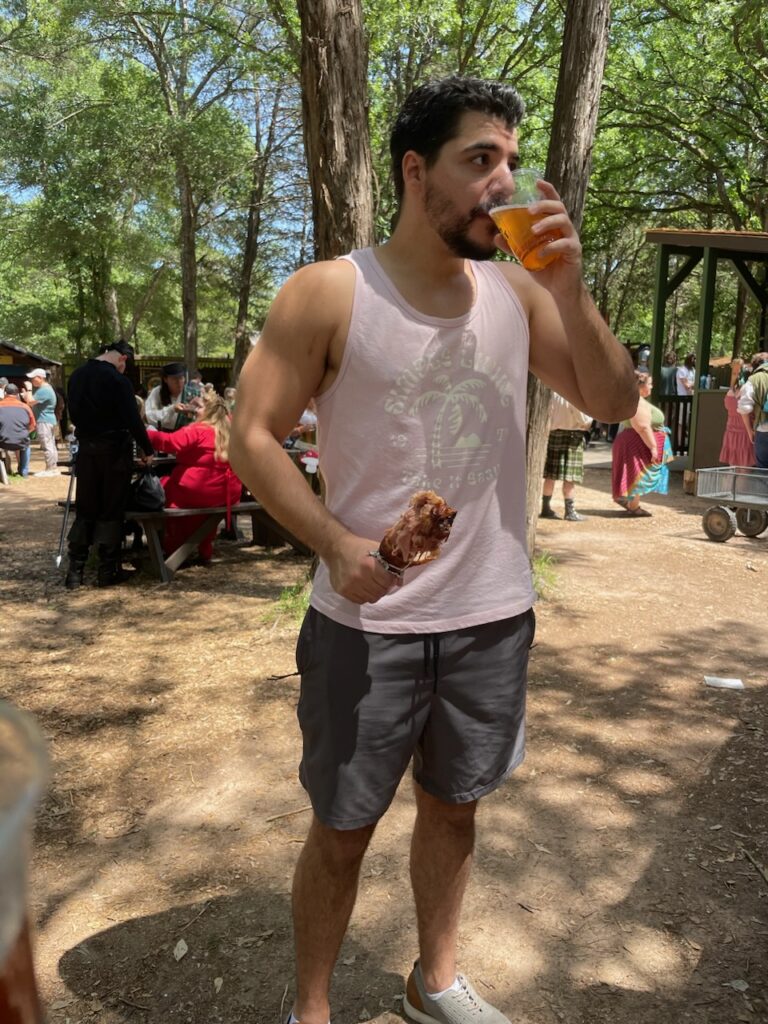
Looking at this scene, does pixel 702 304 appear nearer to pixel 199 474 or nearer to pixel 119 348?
pixel 199 474

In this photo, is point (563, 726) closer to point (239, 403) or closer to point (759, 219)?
point (239, 403)

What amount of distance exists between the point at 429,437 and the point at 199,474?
5.88 meters

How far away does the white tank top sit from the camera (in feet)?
5.98

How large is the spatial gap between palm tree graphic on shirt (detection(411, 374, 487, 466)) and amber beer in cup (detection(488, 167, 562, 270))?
0.28 metres

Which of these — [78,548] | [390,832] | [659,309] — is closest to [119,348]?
[78,548]

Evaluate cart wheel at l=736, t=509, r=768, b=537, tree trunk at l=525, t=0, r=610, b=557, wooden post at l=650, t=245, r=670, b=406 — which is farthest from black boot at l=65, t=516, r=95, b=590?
wooden post at l=650, t=245, r=670, b=406

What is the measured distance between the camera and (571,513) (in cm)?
1007

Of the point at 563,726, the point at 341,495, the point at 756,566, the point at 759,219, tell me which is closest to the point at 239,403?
the point at 341,495

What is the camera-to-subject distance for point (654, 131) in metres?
17.4

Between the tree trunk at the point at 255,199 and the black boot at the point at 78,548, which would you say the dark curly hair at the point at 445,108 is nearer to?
the black boot at the point at 78,548

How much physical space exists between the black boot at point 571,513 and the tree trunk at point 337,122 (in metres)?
A: 5.41

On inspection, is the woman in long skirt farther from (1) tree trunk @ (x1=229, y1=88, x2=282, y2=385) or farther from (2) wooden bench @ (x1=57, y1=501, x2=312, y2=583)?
(1) tree trunk @ (x1=229, y1=88, x2=282, y2=385)

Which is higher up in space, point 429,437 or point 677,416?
point 677,416

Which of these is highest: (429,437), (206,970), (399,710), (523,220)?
(523,220)
